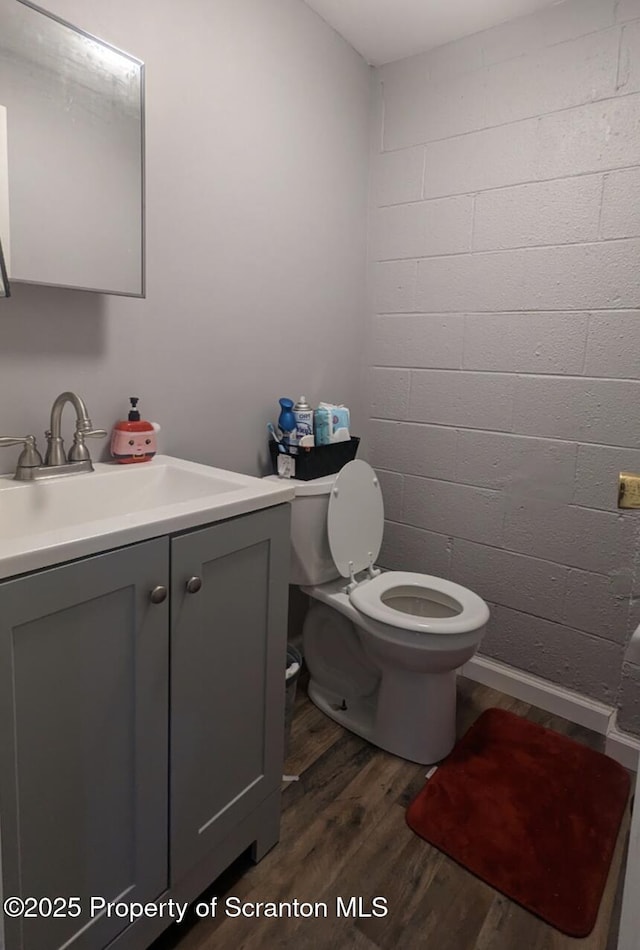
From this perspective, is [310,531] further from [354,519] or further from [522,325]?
[522,325]

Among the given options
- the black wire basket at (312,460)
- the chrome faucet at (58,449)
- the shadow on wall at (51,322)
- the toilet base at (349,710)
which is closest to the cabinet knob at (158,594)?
the chrome faucet at (58,449)

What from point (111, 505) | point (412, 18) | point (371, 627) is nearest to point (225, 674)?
point (111, 505)

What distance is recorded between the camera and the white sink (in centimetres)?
85

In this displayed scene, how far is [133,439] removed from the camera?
4.77 feet

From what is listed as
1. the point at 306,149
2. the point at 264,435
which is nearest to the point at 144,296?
the point at 264,435

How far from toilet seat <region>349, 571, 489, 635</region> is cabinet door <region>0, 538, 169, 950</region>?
0.80 m

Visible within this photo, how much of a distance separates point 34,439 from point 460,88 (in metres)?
1.93

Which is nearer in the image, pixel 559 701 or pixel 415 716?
pixel 415 716

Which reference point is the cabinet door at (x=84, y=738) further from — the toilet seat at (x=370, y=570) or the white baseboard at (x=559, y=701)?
the white baseboard at (x=559, y=701)

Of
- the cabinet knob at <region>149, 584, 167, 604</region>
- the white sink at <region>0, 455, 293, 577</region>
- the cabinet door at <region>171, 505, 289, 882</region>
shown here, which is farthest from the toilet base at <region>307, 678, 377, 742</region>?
the cabinet knob at <region>149, 584, 167, 604</region>

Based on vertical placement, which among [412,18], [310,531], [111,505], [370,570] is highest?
[412,18]

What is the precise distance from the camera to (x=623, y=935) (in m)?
0.64

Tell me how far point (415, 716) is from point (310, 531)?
0.67 m

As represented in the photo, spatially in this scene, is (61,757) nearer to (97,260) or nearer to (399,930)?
(399,930)
